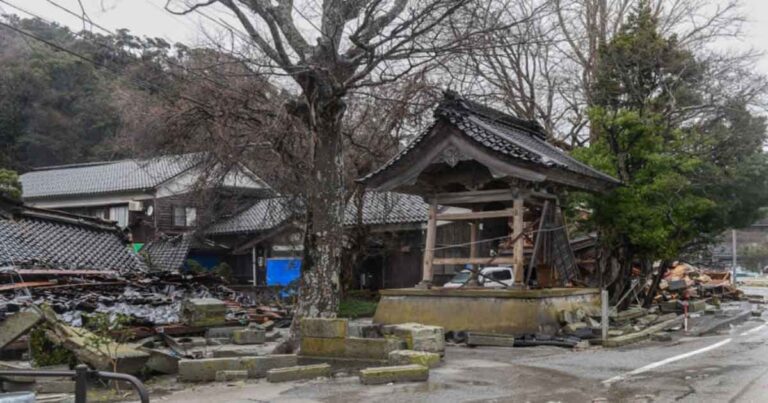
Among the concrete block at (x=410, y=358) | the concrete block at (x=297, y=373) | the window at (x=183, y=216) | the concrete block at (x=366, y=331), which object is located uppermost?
the window at (x=183, y=216)

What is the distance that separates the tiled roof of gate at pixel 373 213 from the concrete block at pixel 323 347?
47.9ft

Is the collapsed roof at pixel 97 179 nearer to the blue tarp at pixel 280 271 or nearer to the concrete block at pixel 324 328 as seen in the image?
the blue tarp at pixel 280 271

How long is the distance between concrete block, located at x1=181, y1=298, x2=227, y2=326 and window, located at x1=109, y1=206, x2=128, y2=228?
80.4 ft

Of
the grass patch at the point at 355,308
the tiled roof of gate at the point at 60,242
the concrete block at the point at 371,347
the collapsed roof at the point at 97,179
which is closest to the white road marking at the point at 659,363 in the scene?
the concrete block at the point at 371,347

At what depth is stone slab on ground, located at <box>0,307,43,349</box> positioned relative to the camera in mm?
10727

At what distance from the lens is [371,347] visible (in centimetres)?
1152

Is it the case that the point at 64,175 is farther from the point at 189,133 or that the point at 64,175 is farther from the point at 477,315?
the point at 477,315

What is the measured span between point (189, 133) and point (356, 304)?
10.2 m

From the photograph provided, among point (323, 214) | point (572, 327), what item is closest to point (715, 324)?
point (572, 327)

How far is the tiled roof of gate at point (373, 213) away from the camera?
2925cm

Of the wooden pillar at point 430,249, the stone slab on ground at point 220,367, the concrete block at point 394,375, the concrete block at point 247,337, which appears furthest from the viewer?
the wooden pillar at point 430,249

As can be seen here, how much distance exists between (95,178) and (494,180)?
33959 mm

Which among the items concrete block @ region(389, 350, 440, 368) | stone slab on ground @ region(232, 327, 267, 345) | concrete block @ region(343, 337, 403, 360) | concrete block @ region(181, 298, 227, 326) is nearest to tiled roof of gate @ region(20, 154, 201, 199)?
concrete block @ region(181, 298, 227, 326)

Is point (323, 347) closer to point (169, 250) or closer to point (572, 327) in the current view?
point (572, 327)
